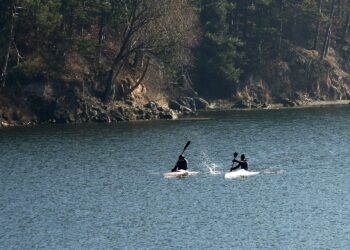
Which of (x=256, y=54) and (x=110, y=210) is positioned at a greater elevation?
(x=256, y=54)

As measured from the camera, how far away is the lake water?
67.3 metres

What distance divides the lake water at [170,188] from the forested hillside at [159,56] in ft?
20.2

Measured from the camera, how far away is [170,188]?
84438mm

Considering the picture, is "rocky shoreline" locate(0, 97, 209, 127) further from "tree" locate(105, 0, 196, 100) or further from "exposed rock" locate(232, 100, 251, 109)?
"exposed rock" locate(232, 100, 251, 109)

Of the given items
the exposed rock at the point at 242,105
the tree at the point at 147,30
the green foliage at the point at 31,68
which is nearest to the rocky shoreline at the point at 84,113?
the tree at the point at 147,30

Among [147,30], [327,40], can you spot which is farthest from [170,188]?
[327,40]

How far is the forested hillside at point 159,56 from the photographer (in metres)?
127

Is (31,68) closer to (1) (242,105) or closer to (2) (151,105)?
(2) (151,105)

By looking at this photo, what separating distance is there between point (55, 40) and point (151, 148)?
3042 cm

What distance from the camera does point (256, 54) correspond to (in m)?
159

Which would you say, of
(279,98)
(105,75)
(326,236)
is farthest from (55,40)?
(326,236)

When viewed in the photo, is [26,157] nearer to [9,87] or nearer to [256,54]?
[9,87]

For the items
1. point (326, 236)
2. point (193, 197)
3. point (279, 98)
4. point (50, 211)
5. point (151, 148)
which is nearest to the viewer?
point (326, 236)

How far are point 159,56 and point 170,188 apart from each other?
5013 cm
